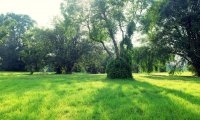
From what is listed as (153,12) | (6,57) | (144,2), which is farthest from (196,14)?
(6,57)

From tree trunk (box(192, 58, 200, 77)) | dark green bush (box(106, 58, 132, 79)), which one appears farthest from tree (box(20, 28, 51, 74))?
dark green bush (box(106, 58, 132, 79))

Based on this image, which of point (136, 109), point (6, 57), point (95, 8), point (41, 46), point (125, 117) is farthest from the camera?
point (6, 57)

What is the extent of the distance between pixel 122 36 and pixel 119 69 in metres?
5.32

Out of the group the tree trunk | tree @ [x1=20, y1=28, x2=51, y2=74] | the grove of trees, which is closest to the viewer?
the grove of trees

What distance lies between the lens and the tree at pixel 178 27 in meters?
38.4

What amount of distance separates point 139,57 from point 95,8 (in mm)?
13061

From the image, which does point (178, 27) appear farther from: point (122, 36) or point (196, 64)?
point (122, 36)

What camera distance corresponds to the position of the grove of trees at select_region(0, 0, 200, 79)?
33.0m

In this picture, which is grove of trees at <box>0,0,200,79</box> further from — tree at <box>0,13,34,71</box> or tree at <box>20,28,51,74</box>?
tree at <box>0,13,34,71</box>

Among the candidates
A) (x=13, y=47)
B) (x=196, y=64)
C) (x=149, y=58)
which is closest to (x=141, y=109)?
(x=149, y=58)

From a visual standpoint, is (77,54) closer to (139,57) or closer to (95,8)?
(139,57)

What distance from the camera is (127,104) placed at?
10.0m

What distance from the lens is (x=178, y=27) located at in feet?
136

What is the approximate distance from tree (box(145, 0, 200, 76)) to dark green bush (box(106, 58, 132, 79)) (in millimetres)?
9285
